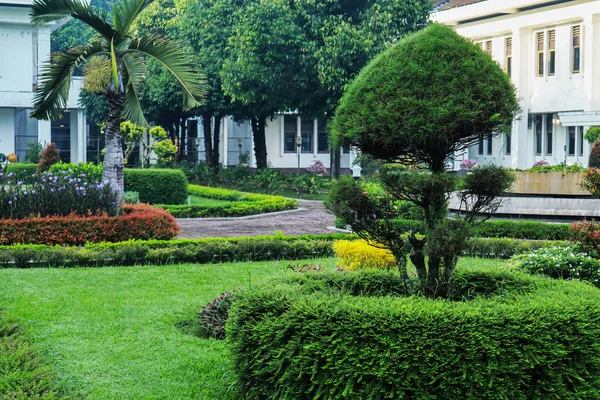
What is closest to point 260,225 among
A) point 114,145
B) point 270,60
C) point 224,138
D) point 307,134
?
point 114,145

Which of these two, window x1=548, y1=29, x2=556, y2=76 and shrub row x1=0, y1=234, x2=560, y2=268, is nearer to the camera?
shrub row x1=0, y1=234, x2=560, y2=268

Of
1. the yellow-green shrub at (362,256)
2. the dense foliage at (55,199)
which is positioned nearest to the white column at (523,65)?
the dense foliage at (55,199)

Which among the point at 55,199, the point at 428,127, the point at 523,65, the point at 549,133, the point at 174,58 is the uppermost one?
the point at 523,65

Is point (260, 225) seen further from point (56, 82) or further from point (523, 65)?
point (523, 65)

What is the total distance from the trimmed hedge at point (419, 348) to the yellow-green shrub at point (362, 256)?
4.72 meters

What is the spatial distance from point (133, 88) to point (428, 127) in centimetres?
1100

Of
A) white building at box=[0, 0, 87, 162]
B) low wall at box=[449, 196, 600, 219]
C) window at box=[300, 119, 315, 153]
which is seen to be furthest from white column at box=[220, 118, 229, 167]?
low wall at box=[449, 196, 600, 219]

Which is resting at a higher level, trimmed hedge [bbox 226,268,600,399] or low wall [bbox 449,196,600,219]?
low wall [bbox 449,196,600,219]

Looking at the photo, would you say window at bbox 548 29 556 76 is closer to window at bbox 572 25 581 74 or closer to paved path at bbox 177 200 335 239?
window at bbox 572 25 581 74

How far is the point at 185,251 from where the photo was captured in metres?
13.4

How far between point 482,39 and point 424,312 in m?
35.6

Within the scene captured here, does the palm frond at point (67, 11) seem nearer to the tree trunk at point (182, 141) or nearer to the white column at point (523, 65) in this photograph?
the white column at point (523, 65)

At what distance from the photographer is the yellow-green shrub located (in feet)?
35.3

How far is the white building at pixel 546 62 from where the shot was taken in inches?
1294
